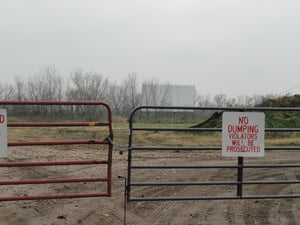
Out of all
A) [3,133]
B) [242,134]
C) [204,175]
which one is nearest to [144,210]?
[242,134]

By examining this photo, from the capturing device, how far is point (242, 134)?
7.67 meters

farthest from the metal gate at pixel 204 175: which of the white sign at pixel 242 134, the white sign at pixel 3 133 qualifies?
the white sign at pixel 3 133

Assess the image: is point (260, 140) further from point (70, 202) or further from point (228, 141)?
point (70, 202)

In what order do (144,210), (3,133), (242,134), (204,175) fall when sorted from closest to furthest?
(3,133) → (242,134) → (144,210) → (204,175)

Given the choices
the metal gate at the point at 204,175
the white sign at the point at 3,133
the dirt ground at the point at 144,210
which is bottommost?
the dirt ground at the point at 144,210

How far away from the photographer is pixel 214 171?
1246 centimetres

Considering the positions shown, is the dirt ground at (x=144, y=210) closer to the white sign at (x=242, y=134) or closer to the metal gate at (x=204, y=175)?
the metal gate at (x=204, y=175)

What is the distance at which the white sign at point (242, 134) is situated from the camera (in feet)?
24.8

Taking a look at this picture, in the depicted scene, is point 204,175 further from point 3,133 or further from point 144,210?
point 3,133

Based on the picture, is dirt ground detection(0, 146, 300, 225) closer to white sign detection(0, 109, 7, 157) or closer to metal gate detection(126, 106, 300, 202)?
metal gate detection(126, 106, 300, 202)

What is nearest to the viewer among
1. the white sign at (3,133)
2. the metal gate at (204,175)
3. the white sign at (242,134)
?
the white sign at (3,133)

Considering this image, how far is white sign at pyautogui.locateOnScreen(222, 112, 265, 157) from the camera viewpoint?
7566 millimetres

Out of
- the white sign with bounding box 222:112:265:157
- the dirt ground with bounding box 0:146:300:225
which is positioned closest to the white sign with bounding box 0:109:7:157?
the dirt ground with bounding box 0:146:300:225

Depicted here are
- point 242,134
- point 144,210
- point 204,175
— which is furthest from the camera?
point 204,175
